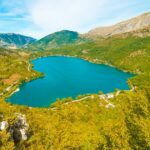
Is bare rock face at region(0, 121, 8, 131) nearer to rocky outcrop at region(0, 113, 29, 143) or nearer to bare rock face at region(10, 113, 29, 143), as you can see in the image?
rocky outcrop at region(0, 113, 29, 143)

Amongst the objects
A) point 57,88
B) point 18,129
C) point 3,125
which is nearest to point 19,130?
point 18,129

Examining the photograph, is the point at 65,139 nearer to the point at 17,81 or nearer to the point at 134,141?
the point at 134,141

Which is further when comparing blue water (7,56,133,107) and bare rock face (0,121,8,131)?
blue water (7,56,133,107)

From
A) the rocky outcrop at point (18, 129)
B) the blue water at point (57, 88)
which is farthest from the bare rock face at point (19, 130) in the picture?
the blue water at point (57, 88)

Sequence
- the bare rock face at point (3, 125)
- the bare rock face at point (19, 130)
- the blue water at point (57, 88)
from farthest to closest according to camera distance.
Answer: the blue water at point (57, 88)
the bare rock face at point (19, 130)
the bare rock face at point (3, 125)

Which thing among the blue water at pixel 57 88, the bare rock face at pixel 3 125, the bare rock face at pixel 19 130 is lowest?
the blue water at pixel 57 88

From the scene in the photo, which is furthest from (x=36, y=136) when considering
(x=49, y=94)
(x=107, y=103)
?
(x=49, y=94)

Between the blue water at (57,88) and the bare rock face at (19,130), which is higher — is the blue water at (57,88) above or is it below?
below

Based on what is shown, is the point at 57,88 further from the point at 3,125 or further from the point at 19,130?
the point at 3,125

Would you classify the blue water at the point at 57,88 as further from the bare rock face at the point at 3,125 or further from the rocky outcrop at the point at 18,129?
the bare rock face at the point at 3,125

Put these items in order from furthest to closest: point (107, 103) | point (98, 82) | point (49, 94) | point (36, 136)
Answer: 1. point (98, 82)
2. point (49, 94)
3. point (107, 103)
4. point (36, 136)

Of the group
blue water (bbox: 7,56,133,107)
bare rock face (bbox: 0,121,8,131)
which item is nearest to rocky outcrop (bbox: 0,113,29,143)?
bare rock face (bbox: 0,121,8,131)
